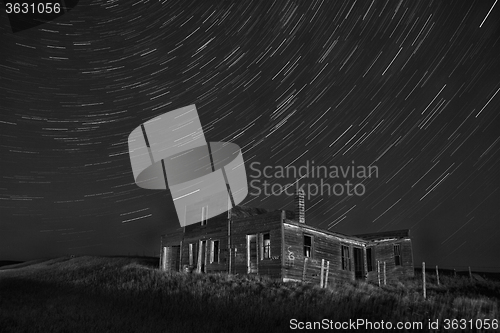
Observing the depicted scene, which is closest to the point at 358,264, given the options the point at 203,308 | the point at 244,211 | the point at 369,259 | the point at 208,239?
the point at 369,259

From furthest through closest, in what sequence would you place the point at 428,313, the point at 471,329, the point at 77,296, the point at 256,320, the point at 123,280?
the point at 123,280 < the point at 77,296 < the point at 428,313 < the point at 256,320 < the point at 471,329

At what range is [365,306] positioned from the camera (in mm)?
15008

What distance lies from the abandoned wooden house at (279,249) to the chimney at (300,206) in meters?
0.06

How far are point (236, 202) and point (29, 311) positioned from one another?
1487cm

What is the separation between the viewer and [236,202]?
28.2 metres

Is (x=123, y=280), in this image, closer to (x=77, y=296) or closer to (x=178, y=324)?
(x=77, y=296)

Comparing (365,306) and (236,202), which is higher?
(236,202)

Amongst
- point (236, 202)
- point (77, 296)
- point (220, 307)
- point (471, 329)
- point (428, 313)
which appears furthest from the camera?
point (236, 202)

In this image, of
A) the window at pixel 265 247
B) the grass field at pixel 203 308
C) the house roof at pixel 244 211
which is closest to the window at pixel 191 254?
the house roof at pixel 244 211

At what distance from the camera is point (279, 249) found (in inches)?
905

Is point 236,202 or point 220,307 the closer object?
point 220,307

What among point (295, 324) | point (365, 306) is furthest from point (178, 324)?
point (365, 306)

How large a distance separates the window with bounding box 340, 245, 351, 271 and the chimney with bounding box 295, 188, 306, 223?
4.38 metres

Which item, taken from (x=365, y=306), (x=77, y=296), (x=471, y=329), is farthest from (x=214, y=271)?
(x=471, y=329)
